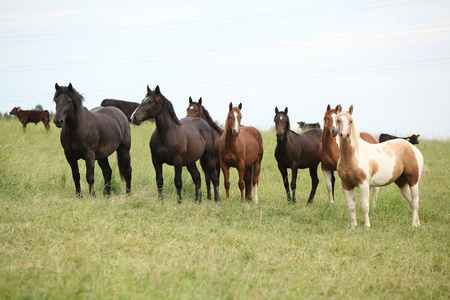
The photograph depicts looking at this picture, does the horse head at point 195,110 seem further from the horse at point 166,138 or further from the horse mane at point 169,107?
the horse mane at point 169,107

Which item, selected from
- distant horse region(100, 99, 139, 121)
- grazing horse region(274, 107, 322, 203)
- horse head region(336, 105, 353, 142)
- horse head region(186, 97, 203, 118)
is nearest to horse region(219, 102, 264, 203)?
grazing horse region(274, 107, 322, 203)

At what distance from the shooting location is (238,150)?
1011 centimetres

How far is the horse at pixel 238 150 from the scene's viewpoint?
9922 mm

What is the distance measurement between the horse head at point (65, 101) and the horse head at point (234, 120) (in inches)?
126

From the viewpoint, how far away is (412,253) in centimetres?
649

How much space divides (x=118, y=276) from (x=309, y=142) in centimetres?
808

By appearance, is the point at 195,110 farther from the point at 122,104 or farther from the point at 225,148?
the point at 122,104

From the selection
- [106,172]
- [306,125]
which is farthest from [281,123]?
[306,125]

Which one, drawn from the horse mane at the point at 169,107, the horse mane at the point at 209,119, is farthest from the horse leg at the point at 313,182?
the horse mane at the point at 169,107

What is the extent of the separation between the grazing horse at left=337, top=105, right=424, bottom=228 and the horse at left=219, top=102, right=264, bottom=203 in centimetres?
248

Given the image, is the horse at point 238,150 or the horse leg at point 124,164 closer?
the horse at point 238,150

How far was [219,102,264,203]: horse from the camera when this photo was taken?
992 cm

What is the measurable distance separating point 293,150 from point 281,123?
88cm

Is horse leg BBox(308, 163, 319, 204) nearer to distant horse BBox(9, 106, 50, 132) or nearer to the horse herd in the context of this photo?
the horse herd
